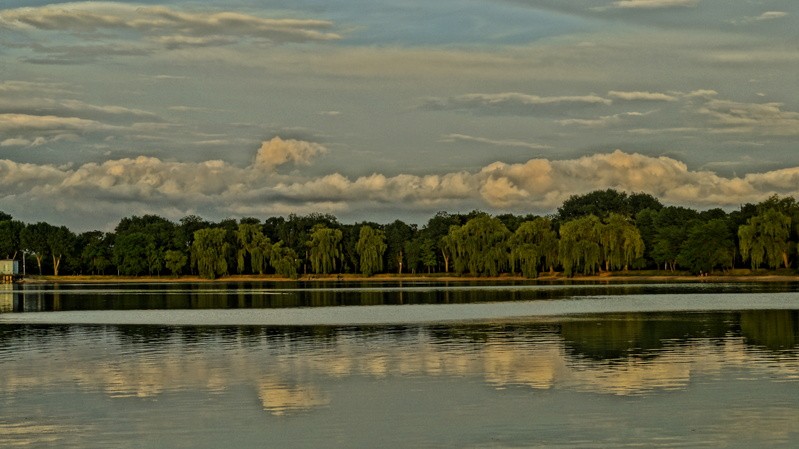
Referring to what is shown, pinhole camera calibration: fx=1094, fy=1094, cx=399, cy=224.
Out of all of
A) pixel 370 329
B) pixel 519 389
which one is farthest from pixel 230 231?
pixel 519 389

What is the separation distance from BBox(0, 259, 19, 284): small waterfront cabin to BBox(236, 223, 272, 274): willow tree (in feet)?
176

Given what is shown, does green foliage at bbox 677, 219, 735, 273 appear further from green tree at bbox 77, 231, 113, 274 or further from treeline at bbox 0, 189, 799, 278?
green tree at bbox 77, 231, 113, 274

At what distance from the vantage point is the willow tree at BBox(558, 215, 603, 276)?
354 feet

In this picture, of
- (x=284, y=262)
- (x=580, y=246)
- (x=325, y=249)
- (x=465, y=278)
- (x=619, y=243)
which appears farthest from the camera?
(x=284, y=262)

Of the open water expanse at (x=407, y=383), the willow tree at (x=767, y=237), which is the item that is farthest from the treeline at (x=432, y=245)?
the open water expanse at (x=407, y=383)

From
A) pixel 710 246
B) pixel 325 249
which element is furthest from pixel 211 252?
pixel 710 246

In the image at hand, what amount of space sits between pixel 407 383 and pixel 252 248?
112 meters

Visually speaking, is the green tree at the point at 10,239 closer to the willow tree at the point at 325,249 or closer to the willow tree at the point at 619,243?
the willow tree at the point at 325,249

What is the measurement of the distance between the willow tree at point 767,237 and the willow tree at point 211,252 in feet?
199

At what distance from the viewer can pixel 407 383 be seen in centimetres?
2283

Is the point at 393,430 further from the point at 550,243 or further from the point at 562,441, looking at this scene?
Answer: the point at 550,243

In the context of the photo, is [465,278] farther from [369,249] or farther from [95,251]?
[95,251]

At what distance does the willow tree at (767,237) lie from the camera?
102 m

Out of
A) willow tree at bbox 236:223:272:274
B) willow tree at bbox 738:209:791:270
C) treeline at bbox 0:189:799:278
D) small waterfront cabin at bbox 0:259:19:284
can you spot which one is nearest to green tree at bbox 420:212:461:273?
treeline at bbox 0:189:799:278
